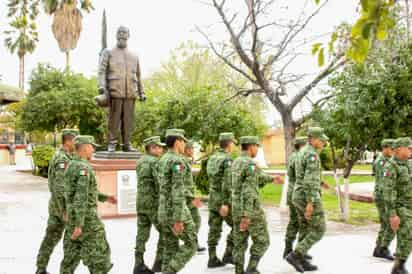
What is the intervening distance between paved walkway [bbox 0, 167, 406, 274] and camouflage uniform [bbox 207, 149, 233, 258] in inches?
14.5

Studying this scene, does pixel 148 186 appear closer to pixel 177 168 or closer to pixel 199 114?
pixel 177 168

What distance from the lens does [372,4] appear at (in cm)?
199

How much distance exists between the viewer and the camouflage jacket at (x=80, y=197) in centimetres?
513

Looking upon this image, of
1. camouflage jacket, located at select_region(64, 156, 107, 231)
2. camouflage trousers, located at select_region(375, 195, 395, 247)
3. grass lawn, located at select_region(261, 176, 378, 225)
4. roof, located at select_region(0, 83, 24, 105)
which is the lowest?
grass lawn, located at select_region(261, 176, 378, 225)

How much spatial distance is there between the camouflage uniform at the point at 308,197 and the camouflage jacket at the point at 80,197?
2.59m

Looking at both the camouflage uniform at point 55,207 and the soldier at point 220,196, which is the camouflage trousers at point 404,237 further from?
the camouflage uniform at point 55,207

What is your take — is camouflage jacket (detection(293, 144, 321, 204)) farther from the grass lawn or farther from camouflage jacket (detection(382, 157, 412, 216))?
the grass lawn

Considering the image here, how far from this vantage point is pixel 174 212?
217 inches

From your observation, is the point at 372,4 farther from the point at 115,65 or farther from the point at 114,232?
the point at 115,65

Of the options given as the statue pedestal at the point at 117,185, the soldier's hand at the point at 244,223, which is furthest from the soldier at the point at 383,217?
the statue pedestal at the point at 117,185

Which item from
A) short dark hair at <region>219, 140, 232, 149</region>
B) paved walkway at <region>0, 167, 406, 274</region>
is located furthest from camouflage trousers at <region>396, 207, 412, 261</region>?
short dark hair at <region>219, 140, 232, 149</region>

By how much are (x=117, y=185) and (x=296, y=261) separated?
18.6 feet

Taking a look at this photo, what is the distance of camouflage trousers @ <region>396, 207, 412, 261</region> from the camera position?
5.98 metres

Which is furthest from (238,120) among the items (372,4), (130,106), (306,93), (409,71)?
(372,4)
